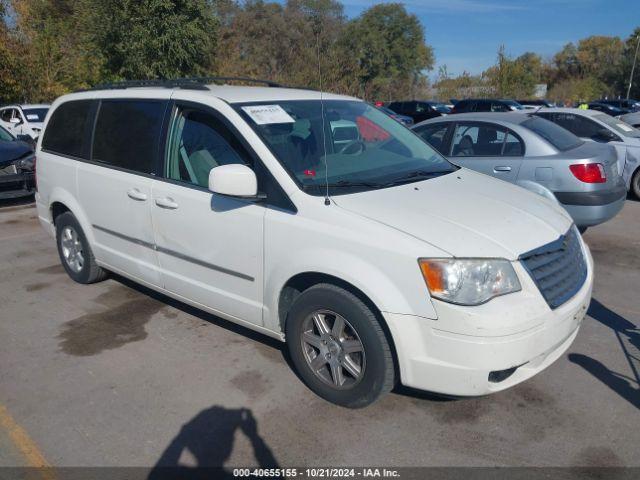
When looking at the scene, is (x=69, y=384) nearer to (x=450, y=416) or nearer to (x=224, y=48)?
(x=450, y=416)

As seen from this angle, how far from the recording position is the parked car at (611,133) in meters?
9.63

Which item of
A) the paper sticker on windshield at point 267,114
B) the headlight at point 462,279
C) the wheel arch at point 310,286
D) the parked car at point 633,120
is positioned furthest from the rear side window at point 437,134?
the parked car at point 633,120

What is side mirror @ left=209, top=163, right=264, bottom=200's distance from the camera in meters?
3.34

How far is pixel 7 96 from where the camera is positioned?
22.5 metres

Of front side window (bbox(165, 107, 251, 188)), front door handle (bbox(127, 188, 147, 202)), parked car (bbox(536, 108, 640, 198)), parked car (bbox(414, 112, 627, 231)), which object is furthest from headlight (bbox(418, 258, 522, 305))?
parked car (bbox(536, 108, 640, 198))

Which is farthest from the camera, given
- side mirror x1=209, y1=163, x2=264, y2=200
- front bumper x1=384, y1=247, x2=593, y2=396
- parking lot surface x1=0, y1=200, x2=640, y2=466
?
side mirror x1=209, y1=163, x2=264, y2=200

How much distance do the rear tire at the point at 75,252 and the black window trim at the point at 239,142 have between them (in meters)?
1.56

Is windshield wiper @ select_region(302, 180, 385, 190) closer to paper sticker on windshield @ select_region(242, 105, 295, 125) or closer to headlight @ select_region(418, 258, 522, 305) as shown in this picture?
paper sticker on windshield @ select_region(242, 105, 295, 125)

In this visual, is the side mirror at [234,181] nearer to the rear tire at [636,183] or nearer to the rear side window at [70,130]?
the rear side window at [70,130]

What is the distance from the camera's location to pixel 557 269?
324 centimetres

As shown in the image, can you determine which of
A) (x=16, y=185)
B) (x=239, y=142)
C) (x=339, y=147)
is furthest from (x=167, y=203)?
(x=16, y=185)

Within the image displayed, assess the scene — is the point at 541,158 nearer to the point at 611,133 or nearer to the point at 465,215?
the point at 465,215

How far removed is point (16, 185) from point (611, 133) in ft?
33.9

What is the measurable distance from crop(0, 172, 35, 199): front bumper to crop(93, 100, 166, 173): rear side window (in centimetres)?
535
